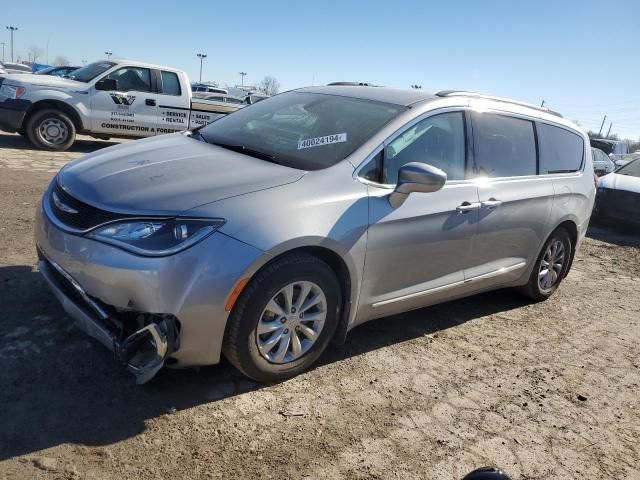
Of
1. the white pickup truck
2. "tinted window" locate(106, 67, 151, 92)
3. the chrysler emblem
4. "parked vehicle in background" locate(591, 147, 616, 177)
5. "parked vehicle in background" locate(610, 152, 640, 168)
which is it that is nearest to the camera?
the chrysler emblem

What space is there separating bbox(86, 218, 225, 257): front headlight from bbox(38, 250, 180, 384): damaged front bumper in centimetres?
32

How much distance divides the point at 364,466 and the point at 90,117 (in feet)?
30.9

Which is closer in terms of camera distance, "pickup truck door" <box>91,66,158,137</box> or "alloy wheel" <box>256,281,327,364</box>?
"alloy wheel" <box>256,281,327,364</box>

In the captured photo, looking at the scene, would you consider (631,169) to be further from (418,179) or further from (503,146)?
(418,179)

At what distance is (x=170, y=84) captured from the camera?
11.0 meters

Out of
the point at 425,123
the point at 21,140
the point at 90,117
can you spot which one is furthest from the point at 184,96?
the point at 425,123

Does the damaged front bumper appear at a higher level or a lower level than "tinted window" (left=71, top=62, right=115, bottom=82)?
lower

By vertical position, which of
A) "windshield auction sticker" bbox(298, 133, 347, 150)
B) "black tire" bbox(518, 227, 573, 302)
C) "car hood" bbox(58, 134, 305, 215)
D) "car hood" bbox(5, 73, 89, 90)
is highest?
"car hood" bbox(5, 73, 89, 90)

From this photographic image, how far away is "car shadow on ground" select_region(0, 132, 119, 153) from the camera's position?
10.0 meters

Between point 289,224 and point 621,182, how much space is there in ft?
29.2

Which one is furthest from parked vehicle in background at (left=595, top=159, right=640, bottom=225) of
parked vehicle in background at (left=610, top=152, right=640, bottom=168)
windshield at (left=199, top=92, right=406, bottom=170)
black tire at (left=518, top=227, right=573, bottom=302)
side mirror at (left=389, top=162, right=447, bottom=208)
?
side mirror at (left=389, top=162, right=447, bottom=208)

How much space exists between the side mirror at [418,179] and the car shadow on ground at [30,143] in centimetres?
888

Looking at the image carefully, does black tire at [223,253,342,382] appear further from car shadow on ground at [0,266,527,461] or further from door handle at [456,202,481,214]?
door handle at [456,202,481,214]

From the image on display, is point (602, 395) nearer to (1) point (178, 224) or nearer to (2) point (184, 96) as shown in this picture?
(1) point (178, 224)
